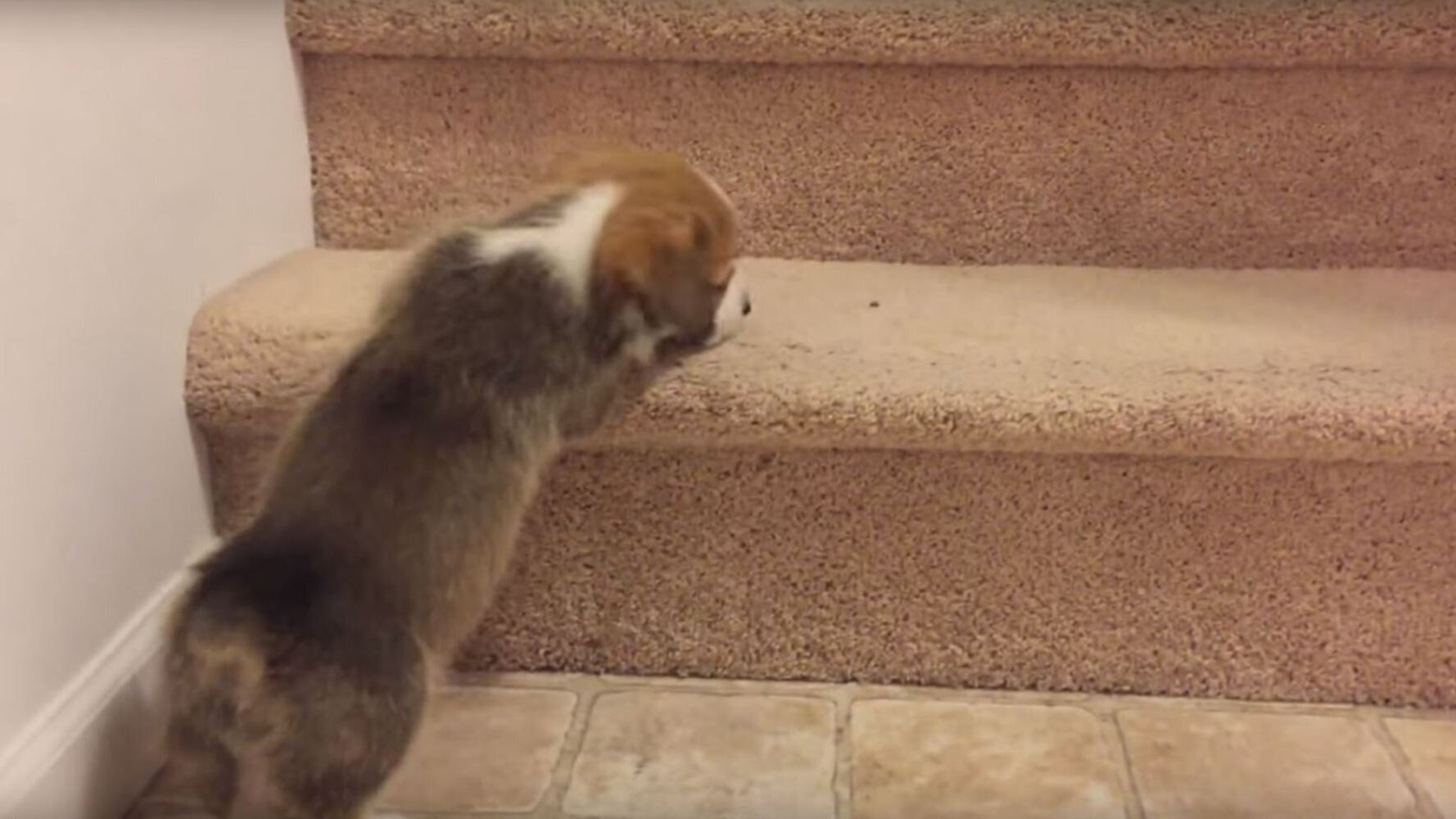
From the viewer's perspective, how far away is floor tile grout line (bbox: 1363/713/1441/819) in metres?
1.12

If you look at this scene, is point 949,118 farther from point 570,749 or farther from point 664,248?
point 570,749

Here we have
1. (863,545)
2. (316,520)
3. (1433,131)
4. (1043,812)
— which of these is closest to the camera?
(316,520)

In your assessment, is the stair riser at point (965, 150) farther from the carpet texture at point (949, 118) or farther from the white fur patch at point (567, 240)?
the white fur patch at point (567, 240)

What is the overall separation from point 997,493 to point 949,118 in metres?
0.41

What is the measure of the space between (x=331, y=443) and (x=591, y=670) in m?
0.41

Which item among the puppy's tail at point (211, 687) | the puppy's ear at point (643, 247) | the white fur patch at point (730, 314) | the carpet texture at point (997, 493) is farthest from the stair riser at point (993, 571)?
the puppy's tail at point (211, 687)

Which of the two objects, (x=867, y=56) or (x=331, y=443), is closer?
(x=331, y=443)

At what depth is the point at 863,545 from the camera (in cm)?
126

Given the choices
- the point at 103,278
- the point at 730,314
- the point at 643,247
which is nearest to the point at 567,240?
the point at 643,247

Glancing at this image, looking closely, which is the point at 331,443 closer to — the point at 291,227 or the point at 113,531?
the point at 113,531

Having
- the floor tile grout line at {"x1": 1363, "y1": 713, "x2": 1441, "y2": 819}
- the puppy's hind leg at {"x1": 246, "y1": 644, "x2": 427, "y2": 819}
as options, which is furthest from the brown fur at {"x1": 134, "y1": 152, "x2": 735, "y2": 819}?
the floor tile grout line at {"x1": 1363, "y1": 713, "x2": 1441, "y2": 819}

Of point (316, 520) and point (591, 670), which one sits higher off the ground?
point (316, 520)

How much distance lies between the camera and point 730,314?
119 cm

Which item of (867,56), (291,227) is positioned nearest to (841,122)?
(867,56)
